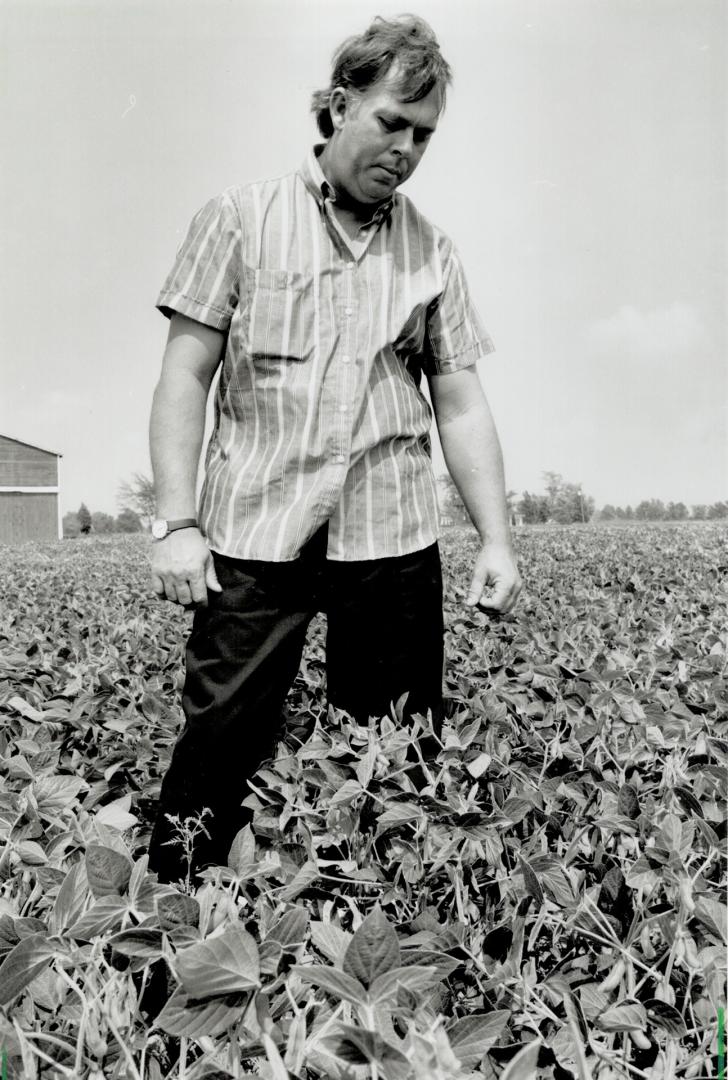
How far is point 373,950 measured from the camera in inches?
31.2

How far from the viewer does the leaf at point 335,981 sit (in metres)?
0.75

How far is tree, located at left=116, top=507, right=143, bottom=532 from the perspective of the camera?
5706 centimetres

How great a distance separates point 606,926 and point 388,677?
1.10 metres

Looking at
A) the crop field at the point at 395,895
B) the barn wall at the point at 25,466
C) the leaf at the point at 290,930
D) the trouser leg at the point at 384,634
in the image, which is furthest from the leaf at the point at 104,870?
the barn wall at the point at 25,466

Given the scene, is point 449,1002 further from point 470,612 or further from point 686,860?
point 470,612

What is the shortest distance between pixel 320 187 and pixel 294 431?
0.56 m

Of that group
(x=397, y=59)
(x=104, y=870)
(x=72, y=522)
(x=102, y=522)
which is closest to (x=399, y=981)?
(x=104, y=870)

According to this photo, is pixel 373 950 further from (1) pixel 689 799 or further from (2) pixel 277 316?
(2) pixel 277 316

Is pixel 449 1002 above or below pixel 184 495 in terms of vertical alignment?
below

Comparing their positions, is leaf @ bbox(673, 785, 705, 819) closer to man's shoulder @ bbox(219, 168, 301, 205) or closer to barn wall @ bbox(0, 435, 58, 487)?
man's shoulder @ bbox(219, 168, 301, 205)

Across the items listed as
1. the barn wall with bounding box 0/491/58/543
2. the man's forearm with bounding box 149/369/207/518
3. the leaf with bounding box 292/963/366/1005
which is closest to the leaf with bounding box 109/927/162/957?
the leaf with bounding box 292/963/366/1005

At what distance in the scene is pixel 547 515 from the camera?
4359cm

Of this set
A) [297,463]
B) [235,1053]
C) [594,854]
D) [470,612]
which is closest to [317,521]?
[297,463]

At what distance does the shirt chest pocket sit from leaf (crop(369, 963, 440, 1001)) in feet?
5.11
